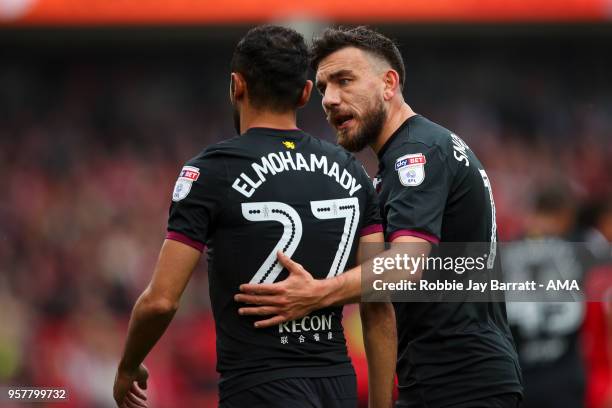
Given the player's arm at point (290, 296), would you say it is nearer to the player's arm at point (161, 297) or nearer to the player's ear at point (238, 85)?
the player's arm at point (161, 297)

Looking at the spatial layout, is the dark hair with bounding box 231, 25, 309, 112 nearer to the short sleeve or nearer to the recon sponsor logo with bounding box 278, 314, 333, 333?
the short sleeve

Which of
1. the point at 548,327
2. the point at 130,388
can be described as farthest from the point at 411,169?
the point at 548,327

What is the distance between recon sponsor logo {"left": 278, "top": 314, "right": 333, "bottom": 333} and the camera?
3.79m

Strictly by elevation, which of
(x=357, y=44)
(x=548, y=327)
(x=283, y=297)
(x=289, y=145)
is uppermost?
(x=357, y=44)

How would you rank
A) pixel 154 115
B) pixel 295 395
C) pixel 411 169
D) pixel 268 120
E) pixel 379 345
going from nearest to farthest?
pixel 295 395
pixel 268 120
pixel 379 345
pixel 411 169
pixel 154 115

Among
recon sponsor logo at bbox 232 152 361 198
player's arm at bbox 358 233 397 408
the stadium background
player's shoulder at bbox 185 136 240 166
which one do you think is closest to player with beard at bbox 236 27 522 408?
player's arm at bbox 358 233 397 408

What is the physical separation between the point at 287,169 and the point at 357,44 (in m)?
1.13

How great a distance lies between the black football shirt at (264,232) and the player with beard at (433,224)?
0.42 m

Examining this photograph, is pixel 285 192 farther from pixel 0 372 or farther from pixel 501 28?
pixel 501 28

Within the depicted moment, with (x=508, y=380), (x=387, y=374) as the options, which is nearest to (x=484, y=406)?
(x=508, y=380)

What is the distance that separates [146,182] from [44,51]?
10.7ft

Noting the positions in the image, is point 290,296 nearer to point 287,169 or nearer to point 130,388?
point 287,169

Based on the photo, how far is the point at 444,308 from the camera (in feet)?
14.3

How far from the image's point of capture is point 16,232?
41.5 feet
